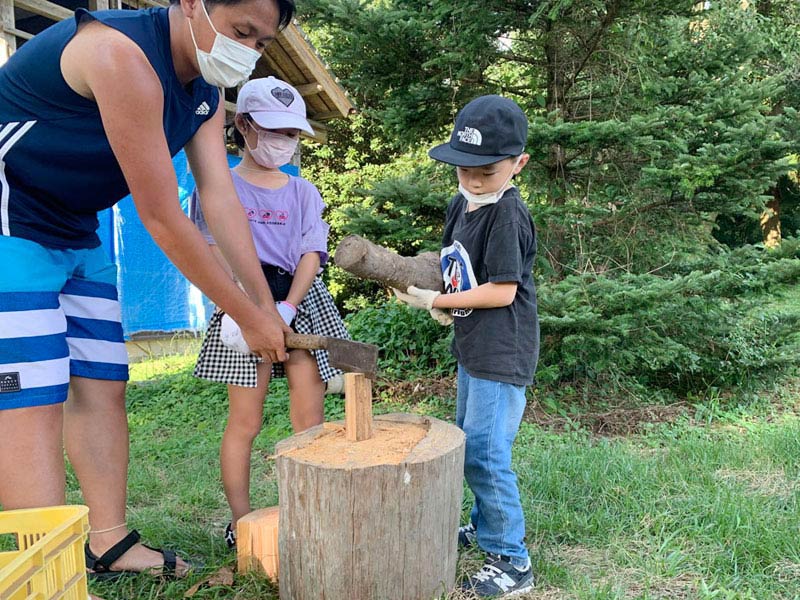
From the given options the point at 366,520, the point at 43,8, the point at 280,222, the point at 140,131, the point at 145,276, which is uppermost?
the point at 43,8

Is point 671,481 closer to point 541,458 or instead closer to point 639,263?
point 541,458

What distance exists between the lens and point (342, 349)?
2240 millimetres

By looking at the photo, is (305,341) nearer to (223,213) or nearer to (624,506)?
(223,213)

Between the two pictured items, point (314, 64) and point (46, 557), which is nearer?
point (46, 557)

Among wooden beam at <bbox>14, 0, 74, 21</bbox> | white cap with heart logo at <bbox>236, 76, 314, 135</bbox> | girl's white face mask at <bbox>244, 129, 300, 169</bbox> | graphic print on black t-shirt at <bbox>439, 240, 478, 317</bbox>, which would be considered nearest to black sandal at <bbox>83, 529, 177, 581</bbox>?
graphic print on black t-shirt at <bbox>439, 240, 478, 317</bbox>

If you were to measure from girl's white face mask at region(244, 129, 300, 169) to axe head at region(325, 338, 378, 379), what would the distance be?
898mm

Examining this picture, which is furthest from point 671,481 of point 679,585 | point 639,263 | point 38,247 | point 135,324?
point 135,324

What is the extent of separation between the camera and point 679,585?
238 cm

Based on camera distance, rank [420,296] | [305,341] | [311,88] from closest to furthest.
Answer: [305,341], [420,296], [311,88]

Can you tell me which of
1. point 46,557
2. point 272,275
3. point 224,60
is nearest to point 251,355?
point 272,275

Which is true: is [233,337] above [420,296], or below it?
below

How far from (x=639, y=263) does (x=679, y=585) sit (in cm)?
322

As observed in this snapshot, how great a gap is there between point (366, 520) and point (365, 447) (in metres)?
0.29

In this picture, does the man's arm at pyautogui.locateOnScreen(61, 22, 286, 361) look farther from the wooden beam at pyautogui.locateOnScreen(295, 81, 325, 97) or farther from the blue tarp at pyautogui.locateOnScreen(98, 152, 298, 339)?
the wooden beam at pyautogui.locateOnScreen(295, 81, 325, 97)
